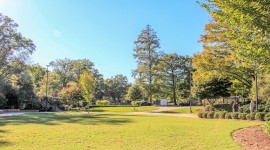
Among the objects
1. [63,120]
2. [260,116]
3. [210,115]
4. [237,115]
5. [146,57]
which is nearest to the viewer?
[260,116]

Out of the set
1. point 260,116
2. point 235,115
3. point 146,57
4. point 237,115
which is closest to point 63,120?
point 235,115

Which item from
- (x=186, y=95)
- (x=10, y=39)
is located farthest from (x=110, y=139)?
(x=186, y=95)

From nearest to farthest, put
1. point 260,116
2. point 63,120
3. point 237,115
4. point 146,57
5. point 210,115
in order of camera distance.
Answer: point 260,116, point 63,120, point 237,115, point 210,115, point 146,57

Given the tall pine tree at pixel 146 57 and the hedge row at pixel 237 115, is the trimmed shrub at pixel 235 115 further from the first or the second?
the tall pine tree at pixel 146 57

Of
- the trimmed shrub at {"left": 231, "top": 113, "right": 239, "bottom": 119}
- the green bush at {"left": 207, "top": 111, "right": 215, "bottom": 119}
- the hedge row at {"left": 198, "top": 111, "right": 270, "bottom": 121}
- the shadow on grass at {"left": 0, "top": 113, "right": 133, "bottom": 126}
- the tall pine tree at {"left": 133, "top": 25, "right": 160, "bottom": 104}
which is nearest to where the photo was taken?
the shadow on grass at {"left": 0, "top": 113, "right": 133, "bottom": 126}

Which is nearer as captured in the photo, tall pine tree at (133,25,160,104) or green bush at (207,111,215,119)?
green bush at (207,111,215,119)

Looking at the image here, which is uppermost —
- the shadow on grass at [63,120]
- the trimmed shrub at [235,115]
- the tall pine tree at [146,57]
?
the tall pine tree at [146,57]

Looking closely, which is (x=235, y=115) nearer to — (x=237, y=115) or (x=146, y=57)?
(x=237, y=115)

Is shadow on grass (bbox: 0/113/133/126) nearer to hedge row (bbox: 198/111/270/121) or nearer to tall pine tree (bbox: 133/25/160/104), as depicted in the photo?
hedge row (bbox: 198/111/270/121)

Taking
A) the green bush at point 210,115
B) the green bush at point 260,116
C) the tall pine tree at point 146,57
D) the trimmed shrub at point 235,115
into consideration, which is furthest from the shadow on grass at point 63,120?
the tall pine tree at point 146,57

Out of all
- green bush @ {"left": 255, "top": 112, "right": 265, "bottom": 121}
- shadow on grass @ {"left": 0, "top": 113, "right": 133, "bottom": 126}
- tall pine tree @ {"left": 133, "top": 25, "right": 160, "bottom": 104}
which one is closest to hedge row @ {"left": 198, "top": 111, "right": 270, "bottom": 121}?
green bush @ {"left": 255, "top": 112, "right": 265, "bottom": 121}

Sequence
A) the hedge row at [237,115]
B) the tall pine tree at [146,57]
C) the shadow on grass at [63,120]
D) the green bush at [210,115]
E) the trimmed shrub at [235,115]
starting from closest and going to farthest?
the shadow on grass at [63,120] → the hedge row at [237,115] → the trimmed shrub at [235,115] → the green bush at [210,115] → the tall pine tree at [146,57]

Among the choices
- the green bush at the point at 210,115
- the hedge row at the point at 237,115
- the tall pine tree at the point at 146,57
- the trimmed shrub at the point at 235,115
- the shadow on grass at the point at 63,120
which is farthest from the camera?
the tall pine tree at the point at 146,57

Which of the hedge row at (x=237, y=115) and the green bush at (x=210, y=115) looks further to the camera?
the green bush at (x=210, y=115)
